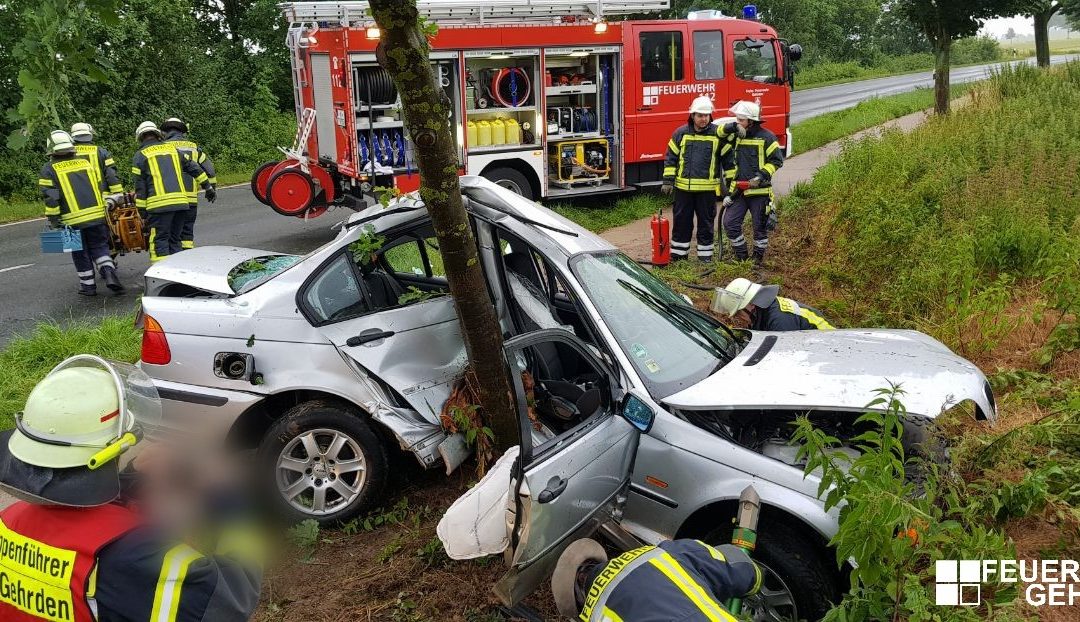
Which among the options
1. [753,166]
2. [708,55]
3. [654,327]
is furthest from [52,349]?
[708,55]

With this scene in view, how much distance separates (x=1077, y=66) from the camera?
632 inches

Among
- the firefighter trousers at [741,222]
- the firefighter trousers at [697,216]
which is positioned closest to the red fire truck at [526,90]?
the firefighter trousers at [697,216]

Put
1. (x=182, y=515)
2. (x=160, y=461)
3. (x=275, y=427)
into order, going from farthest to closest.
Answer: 1. (x=275, y=427)
2. (x=160, y=461)
3. (x=182, y=515)

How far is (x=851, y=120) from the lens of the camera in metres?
20.1

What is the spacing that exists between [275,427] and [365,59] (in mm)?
7058

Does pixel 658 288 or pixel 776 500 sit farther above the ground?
pixel 658 288

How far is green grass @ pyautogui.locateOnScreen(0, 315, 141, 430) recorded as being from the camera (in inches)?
249

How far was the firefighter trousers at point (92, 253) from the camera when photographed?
903 centimetres

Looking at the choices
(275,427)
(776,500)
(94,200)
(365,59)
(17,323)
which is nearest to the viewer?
(776,500)

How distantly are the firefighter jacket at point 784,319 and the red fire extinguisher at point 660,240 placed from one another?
3.66 meters

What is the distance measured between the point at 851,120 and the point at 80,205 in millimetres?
16835

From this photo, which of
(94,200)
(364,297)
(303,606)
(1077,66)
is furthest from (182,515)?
(1077,66)

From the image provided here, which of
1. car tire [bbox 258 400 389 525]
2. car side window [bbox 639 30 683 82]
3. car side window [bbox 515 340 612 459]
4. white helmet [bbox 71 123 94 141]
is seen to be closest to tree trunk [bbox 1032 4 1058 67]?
car side window [bbox 639 30 683 82]

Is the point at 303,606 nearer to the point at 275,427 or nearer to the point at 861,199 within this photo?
the point at 275,427
